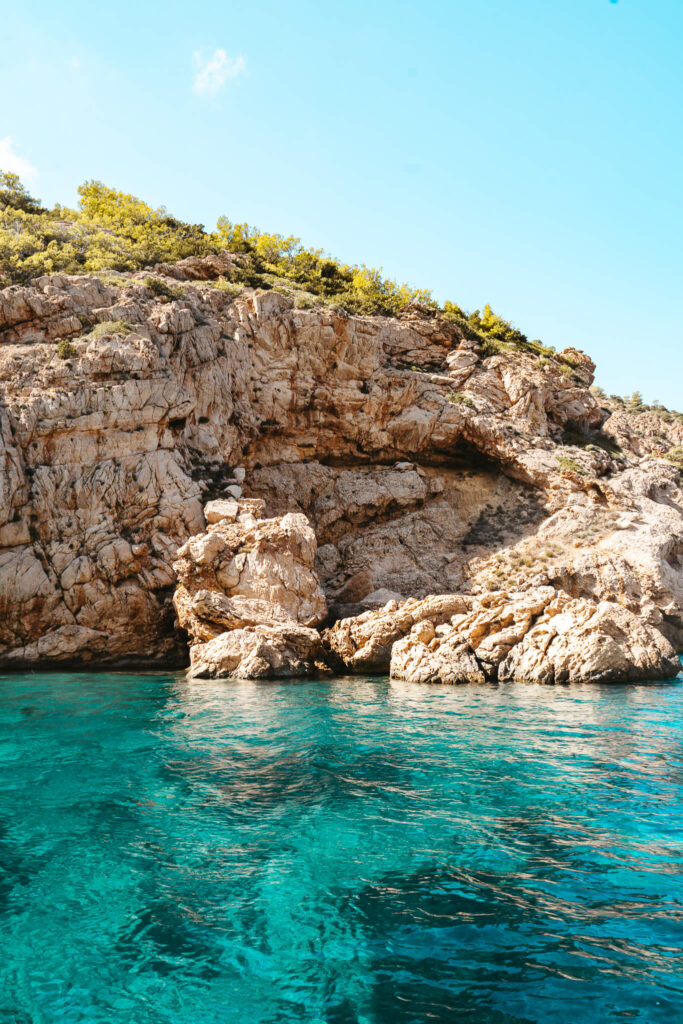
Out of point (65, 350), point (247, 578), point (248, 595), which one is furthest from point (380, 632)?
point (65, 350)

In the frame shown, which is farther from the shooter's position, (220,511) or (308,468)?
(308,468)

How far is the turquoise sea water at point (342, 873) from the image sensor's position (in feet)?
15.1

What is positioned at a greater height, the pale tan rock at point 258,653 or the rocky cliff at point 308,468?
the rocky cliff at point 308,468

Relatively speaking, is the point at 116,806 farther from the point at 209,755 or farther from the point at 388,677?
the point at 388,677

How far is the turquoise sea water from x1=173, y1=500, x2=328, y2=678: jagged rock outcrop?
718 centimetres

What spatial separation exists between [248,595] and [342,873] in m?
15.9

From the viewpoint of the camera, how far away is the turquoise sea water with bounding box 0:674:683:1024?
4609 millimetres

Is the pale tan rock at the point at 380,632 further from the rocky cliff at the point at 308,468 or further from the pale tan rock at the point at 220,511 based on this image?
the pale tan rock at the point at 220,511

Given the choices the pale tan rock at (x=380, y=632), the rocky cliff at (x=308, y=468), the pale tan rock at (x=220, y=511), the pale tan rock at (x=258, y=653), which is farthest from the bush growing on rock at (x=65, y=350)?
the pale tan rock at (x=380, y=632)

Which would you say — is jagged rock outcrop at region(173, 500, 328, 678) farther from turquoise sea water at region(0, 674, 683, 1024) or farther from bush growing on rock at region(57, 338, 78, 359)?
bush growing on rock at region(57, 338, 78, 359)

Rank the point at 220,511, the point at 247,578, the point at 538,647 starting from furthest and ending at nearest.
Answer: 1. the point at 220,511
2. the point at 247,578
3. the point at 538,647

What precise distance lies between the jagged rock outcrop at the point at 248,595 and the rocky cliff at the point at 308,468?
360 mm

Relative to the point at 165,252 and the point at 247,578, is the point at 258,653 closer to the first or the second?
the point at 247,578

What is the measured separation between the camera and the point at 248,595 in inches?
874
